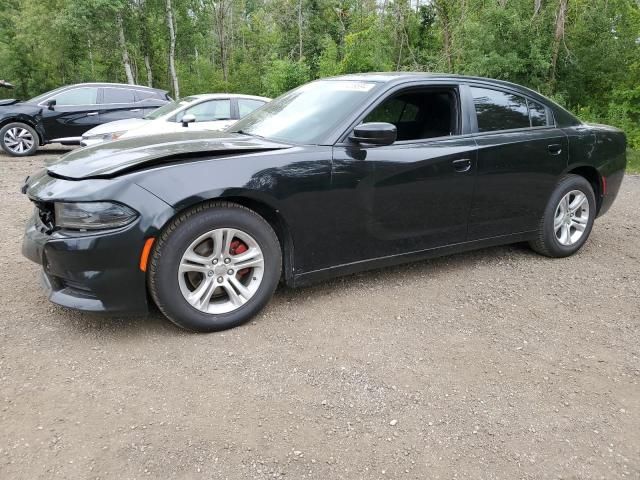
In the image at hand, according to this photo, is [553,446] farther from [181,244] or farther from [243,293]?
[181,244]

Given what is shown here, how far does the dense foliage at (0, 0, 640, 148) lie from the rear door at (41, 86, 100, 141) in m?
9.48

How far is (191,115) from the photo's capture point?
874 centimetres

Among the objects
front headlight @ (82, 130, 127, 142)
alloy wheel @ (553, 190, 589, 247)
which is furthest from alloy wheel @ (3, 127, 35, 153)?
alloy wheel @ (553, 190, 589, 247)

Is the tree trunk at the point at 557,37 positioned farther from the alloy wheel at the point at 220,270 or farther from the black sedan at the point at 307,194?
the alloy wheel at the point at 220,270

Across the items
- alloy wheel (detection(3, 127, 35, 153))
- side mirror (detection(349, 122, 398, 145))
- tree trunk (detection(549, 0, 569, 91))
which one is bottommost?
alloy wheel (detection(3, 127, 35, 153))

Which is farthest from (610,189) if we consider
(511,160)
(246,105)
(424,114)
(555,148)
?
(246,105)

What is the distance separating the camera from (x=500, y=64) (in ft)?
43.3

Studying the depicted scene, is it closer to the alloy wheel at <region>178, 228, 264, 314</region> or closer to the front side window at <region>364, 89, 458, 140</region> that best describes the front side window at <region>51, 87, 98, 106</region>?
the front side window at <region>364, 89, 458, 140</region>

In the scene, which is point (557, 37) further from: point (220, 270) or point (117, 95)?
point (220, 270)

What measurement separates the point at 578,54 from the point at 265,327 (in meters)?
14.4

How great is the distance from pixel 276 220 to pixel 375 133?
847 millimetres

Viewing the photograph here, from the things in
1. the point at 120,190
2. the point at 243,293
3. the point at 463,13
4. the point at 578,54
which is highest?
the point at 463,13

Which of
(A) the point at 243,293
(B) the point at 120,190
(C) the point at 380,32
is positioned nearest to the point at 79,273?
(B) the point at 120,190

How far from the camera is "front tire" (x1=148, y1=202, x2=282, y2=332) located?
9.70 ft
